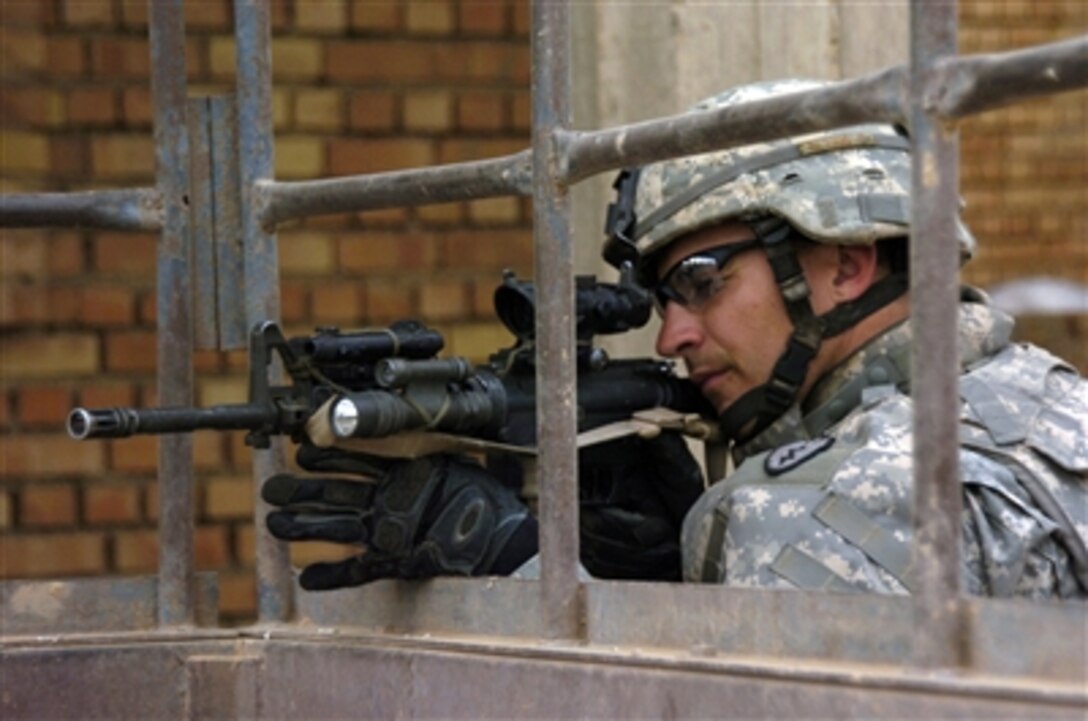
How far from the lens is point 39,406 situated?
183 inches

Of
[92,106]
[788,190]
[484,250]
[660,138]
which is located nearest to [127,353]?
[92,106]

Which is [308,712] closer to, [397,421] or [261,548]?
[261,548]

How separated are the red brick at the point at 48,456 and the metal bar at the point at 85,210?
153 cm

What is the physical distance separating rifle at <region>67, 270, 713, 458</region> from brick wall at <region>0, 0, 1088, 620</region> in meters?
1.72

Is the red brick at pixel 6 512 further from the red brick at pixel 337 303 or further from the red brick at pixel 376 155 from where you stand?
the red brick at pixel 376 155

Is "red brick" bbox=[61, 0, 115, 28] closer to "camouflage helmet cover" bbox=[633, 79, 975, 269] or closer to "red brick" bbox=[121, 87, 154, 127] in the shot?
"red brick" bbox=[121, 87, 154, 127]

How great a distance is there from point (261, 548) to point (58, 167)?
5.73ft

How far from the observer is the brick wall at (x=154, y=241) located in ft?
15.2

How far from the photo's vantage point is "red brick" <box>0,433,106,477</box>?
182 inches

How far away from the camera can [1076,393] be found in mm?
3018

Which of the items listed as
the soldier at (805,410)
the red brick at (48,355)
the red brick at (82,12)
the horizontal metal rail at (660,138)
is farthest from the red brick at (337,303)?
the horizontal metal rail at (660,138)

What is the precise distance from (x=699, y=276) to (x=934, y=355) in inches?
48.5

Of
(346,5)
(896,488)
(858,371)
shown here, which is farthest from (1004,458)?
(346,5)

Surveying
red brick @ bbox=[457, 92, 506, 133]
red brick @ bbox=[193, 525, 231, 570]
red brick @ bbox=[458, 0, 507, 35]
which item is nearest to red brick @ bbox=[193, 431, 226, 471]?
red brick @ bbox=[193, 525, 231, 570]
